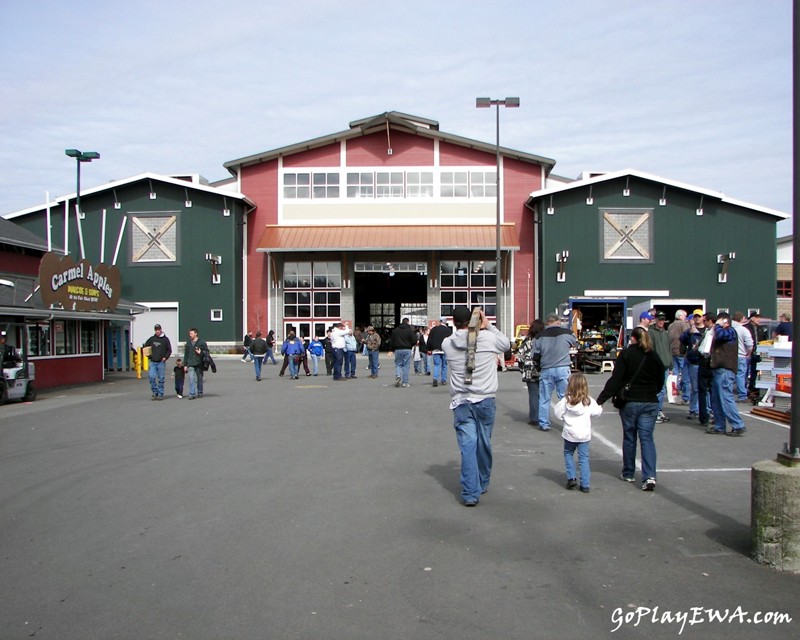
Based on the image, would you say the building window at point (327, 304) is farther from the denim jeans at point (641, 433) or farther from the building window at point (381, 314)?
the denim jeans at point (641, 433)

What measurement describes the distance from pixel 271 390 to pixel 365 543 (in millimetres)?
14160

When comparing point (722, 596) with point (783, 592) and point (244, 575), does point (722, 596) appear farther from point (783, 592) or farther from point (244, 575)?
point (244, 575)

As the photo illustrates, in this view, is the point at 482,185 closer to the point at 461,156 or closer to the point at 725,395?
the point at 461,156

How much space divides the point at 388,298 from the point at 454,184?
1081 centimetres

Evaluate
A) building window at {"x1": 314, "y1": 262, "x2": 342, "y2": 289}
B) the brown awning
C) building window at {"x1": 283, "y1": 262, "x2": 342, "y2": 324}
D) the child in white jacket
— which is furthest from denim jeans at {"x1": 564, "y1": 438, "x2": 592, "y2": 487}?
building window at {"x1": 314, "y1": 262, "x2": 342, "y2": 289}

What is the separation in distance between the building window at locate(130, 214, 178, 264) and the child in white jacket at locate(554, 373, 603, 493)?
117 ft

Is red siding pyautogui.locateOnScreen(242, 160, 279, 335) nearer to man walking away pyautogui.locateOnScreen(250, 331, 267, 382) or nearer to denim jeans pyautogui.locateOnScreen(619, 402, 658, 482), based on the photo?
man walking away pyautogui.locateOnScreen(250, 331, 267, 382)

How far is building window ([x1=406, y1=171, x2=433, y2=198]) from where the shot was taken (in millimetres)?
41281

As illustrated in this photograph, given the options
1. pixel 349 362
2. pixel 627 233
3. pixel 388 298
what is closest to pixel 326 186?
pixel 388 298

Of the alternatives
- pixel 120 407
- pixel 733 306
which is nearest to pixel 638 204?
pixel 733 306

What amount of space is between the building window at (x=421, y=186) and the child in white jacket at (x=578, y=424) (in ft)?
112

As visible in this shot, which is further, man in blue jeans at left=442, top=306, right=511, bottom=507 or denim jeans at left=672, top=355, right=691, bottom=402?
denim jeans at left=672, top=355, right=691, bottom=402

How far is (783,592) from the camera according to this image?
16.1 ft

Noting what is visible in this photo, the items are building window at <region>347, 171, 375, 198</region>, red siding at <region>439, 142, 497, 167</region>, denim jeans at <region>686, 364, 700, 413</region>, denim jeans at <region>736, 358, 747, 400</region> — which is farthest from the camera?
building window at <region>347, 171, 375, 198</region>
